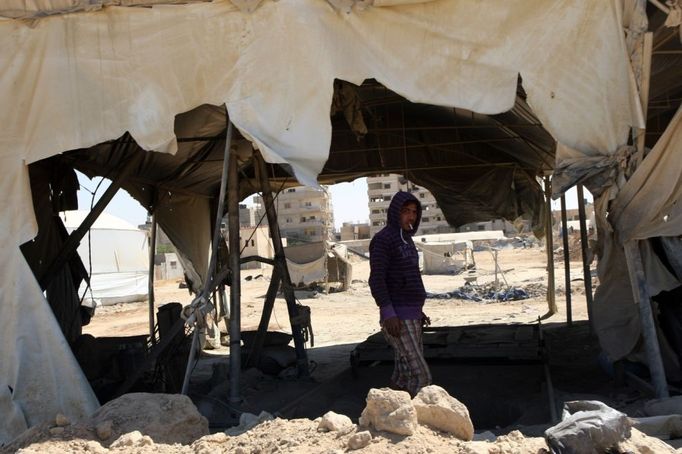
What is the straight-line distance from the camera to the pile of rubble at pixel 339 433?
129 inches

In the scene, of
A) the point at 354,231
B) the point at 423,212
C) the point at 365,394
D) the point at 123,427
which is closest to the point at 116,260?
the point at 365,394

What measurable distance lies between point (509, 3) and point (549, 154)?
5.28 m

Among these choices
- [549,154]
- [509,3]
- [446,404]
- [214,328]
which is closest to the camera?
[446,404]

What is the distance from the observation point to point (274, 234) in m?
7.19

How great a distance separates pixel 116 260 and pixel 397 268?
19.6 m

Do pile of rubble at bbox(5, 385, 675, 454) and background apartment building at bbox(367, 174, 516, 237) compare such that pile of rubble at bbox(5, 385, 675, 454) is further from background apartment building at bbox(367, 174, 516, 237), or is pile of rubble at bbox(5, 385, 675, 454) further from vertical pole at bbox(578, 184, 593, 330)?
background apartment building at bbox(367, 174, 516, 237)

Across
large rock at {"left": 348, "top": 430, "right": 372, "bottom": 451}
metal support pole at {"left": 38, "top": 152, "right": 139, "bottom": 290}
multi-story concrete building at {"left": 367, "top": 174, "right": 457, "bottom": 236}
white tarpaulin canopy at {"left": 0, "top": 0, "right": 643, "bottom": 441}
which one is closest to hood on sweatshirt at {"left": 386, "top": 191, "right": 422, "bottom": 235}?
white tarpaulin canopy at {"left": 0, "top": 0, "right": 643, "bottom": 441}

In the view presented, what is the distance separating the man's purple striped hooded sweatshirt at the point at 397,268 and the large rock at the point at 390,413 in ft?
4.30

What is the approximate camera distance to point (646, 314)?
15.4 ft

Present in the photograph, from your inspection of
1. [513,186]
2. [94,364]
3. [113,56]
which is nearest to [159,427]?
[113,56]

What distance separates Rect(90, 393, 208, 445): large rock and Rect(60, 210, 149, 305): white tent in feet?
59.6

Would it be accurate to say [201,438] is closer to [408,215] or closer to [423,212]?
[408,215]

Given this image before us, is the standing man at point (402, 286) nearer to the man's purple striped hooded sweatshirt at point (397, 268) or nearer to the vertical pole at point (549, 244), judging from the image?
the man's purple striped hooded sweatshirt at point (397, 268)

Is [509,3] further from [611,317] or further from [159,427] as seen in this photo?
[159,427]
